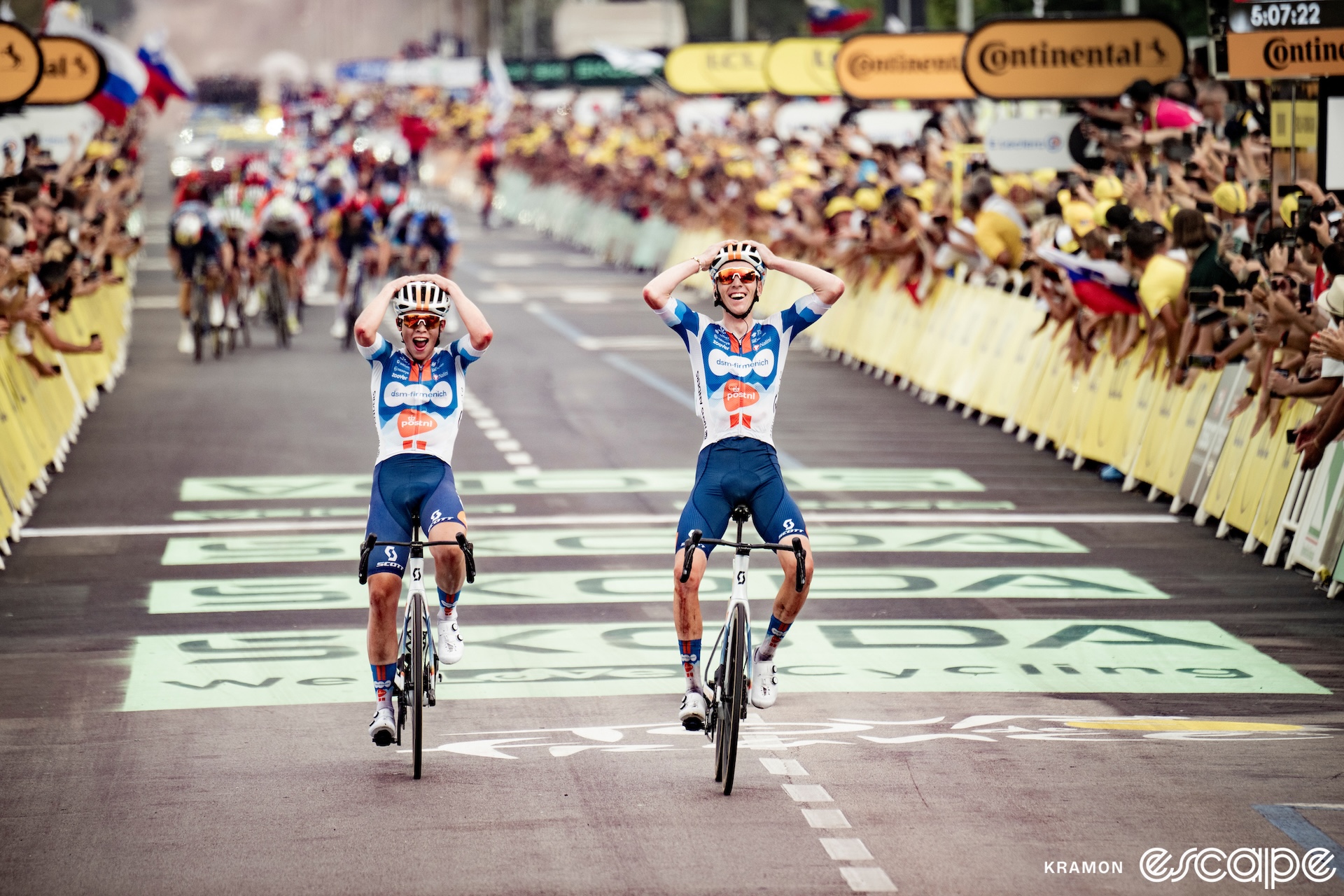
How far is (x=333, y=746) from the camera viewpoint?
32.6 feet

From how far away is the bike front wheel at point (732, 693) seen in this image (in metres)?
8.88

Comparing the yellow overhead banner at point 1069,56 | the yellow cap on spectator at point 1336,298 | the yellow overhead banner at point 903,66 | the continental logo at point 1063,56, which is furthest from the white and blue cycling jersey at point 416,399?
the yellow overhead banner at point 903,66

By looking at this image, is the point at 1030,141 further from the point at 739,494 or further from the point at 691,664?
the point at 691,664

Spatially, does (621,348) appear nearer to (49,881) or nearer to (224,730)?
(224,730)

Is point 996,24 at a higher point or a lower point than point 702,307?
higher

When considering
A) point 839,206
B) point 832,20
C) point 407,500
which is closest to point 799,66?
point 832,20

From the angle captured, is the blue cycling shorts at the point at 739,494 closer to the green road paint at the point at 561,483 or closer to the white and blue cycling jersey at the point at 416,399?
the white and blue cycling jersey at the point at 416,399

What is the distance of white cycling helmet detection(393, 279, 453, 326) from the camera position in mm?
9727

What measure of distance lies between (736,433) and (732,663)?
1159mm

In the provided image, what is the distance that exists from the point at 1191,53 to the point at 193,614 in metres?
14.6

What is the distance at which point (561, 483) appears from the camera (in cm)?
1798

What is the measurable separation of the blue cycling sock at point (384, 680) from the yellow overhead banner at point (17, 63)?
32.2ft

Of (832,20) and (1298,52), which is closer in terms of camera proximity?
(1298,52)

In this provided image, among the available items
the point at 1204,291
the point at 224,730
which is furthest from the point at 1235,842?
the point at 1204,291
